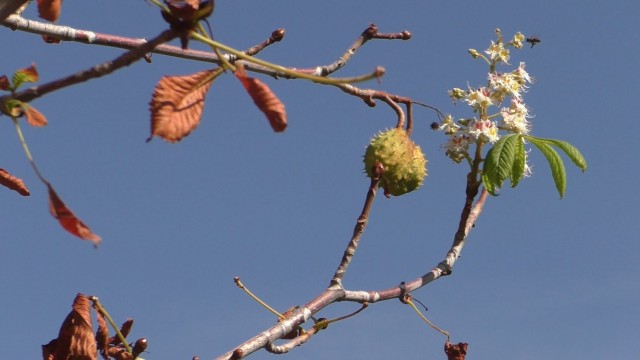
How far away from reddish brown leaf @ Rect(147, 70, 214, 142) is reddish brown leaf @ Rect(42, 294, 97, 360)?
1.00 meters

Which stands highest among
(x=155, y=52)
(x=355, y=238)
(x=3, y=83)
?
(x=155, y=52)

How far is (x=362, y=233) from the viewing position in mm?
3105

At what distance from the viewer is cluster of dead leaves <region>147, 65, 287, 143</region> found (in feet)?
4.79

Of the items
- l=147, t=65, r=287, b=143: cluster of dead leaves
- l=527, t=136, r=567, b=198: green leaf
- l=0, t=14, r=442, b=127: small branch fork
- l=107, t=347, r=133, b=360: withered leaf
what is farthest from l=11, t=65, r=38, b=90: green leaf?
l=527, t=136, r=567, b=198: green leaf

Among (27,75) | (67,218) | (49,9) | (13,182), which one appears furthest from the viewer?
(13,182)

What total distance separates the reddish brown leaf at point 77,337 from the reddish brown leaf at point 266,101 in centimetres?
108

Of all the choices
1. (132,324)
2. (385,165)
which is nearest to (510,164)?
(385,165)

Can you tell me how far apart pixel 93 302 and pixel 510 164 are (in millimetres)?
2436

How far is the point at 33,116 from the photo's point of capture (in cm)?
159

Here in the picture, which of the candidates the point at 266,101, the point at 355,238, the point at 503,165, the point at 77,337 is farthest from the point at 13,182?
the point at 503,165

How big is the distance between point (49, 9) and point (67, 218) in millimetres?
684

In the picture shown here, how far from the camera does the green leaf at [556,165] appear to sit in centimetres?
428

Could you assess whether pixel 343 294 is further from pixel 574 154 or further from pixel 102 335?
pixel 574 154

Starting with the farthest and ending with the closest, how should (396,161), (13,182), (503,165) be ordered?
(503,165) < (396,161) < (13,182)
